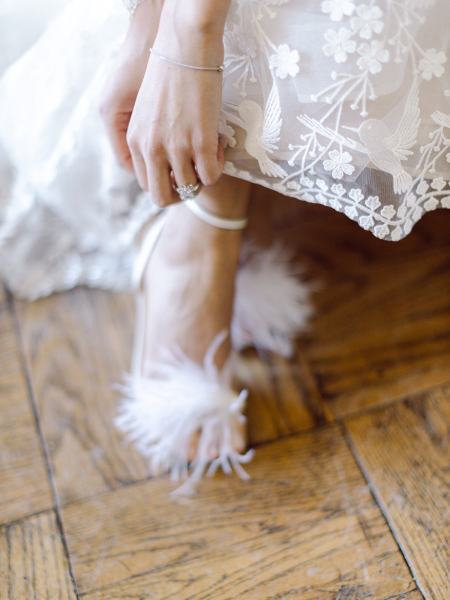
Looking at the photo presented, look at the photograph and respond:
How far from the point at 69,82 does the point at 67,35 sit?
0.05 m


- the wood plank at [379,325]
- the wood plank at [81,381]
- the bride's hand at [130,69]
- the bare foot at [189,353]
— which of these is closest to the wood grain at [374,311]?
the wood plank at [379,325]

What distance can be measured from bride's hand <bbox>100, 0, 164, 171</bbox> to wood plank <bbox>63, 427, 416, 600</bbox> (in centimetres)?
39

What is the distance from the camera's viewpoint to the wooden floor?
0.66 metres

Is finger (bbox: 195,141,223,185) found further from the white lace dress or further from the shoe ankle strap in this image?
the shoe ankle strap

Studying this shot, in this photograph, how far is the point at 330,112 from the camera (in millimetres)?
560

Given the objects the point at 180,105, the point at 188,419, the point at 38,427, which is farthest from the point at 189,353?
the point at 180,105

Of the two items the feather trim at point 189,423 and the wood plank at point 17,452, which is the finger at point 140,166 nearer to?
the feather trim at point 189,423

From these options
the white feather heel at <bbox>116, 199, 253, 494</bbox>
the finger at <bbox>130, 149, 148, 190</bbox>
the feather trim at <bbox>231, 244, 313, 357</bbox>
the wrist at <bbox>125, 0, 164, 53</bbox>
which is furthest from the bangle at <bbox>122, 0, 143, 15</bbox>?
the feather trim at <bbox>231, 244, 313, 357</bbox>

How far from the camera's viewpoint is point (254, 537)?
27.0 inches

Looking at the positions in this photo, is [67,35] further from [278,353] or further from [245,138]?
[278,353]

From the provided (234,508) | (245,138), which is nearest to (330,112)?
(245,138)

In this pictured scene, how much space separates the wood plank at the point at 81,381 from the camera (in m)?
0.75

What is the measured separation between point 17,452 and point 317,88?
51 centimetres

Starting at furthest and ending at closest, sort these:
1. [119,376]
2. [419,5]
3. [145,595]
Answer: [119,376]
[145,595]
[419,5]
